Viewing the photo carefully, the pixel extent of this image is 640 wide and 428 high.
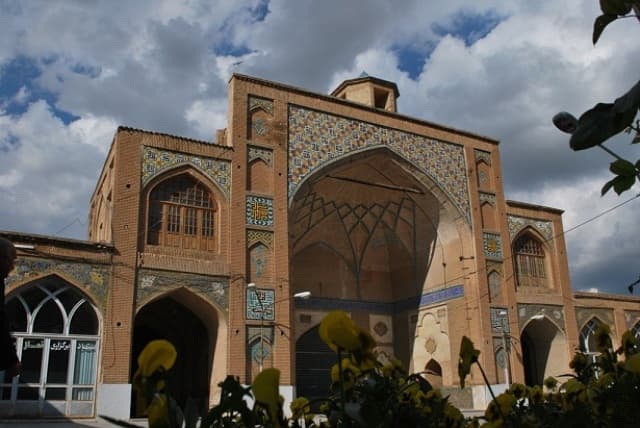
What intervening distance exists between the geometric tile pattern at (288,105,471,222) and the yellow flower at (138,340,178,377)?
1238 centimetres

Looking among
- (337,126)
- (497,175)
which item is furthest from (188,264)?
(497,175)

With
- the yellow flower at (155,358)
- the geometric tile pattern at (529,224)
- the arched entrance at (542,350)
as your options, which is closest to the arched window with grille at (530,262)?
the geometric tile pattern at (529,224)

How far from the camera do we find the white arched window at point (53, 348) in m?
10.1

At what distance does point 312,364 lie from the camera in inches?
640

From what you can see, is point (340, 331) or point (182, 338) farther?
point (182, 338)

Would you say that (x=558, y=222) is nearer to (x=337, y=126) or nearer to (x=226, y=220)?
(x=337, y=126)

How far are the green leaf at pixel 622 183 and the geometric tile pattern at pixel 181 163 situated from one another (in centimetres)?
1136

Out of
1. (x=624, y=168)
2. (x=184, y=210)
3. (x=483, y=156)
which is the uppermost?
(x=483, y=156)

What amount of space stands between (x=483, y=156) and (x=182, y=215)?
8559 millimetres

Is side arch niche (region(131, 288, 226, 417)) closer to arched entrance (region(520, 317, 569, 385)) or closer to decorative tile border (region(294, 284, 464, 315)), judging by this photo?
decorative tile border (region(294, 284, 464, 315))

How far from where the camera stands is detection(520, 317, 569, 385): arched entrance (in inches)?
637

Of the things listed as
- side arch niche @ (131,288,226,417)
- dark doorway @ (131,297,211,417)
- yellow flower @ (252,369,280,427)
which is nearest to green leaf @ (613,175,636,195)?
yellow flower @ (252,369,280,427)

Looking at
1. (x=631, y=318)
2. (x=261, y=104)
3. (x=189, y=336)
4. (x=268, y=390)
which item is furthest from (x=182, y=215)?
(x=631, y=318)

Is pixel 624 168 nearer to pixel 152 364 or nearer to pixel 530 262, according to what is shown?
pixel 152 364
